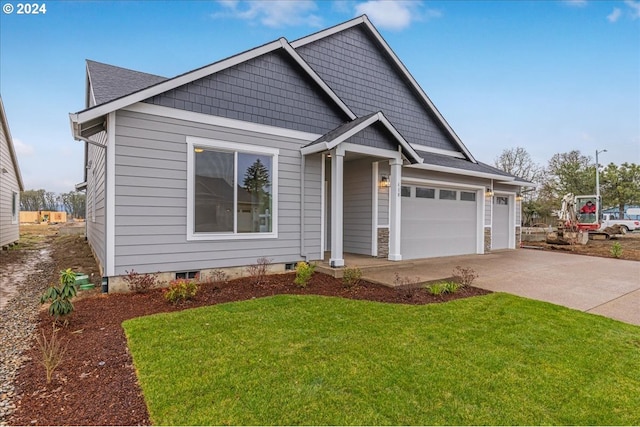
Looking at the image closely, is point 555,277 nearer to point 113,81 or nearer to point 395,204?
point 395,204

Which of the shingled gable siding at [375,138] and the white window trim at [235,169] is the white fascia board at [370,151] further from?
the white window trim at [235,169]

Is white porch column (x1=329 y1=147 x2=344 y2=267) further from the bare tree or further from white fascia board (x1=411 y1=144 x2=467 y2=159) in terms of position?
the bare tree

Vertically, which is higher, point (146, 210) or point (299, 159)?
point (299, 159)

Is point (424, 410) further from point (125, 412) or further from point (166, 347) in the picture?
point (166, 347)

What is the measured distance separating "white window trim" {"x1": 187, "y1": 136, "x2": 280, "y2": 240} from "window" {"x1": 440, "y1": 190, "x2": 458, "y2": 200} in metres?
6.04

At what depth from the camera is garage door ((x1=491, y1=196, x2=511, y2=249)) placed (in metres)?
12.9

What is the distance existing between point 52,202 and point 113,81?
49996 millimetres

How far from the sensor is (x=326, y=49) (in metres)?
9.74

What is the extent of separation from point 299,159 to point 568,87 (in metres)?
15.9

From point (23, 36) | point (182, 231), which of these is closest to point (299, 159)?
point (182, 231)

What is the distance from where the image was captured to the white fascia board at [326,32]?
903 centimetres

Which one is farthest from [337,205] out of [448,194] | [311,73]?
[448,194]

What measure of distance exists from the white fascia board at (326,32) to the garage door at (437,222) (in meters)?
5.03

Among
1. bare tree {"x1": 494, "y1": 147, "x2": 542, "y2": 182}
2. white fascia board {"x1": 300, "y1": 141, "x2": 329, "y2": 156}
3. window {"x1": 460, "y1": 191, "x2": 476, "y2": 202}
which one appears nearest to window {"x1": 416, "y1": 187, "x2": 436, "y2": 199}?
window {"x1": 460, "y1": 191, "x2": 476, "y2": 202}
